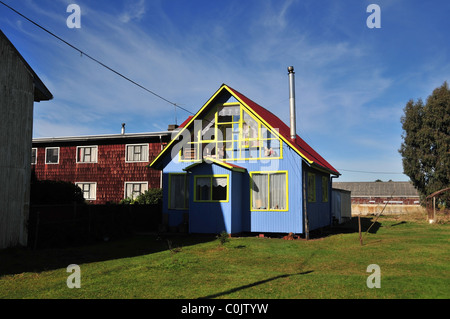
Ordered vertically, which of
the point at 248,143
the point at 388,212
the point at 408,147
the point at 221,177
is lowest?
the point at 388,212

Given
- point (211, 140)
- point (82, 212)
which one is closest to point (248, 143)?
point (211, 140)

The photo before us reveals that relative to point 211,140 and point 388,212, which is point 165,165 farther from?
point 388,212

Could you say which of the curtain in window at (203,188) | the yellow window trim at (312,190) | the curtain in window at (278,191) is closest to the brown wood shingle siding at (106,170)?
the curtain in window at (203,188)

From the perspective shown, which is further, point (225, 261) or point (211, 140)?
point (211, 140)

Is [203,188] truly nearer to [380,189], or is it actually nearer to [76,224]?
[76,224]

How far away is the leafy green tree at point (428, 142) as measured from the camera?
3659 cm

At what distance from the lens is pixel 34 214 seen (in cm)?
1326

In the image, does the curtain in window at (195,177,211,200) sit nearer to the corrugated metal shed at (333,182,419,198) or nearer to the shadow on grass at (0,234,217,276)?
the shadow on grass at (0,234,217,276)

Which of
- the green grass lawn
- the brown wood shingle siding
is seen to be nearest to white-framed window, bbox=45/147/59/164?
→ the brown wood shingle siding

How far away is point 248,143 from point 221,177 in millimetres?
2301

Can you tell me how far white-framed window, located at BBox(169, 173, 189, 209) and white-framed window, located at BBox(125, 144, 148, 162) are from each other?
937 cm

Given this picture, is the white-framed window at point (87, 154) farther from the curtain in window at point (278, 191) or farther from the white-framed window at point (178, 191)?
the curtain in window at point (278, 191)

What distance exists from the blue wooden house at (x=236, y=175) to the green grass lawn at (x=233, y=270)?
7.35ft

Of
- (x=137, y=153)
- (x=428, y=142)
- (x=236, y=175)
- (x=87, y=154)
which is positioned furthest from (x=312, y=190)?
(x=428, y=142)
